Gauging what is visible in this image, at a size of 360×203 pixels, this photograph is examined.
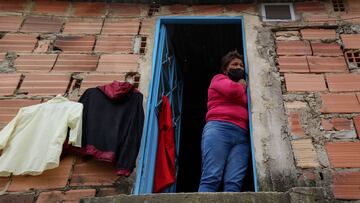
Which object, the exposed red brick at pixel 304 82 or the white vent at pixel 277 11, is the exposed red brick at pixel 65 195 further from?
the white vent at pixel 277 11

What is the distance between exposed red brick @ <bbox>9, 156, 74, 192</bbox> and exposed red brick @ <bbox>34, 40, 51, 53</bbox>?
50.5 inches

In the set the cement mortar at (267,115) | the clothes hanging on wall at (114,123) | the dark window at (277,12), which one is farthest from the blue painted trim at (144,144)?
the dark window at (277,12)

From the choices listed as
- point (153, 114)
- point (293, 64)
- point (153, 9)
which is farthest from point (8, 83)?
point (293, 64)

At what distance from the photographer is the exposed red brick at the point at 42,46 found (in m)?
3.86

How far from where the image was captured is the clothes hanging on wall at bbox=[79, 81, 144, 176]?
2.99 meters

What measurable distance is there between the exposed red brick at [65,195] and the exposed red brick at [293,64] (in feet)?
6.22

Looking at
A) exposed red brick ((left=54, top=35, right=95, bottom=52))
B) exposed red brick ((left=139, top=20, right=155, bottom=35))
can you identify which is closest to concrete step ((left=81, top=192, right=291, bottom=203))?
exposed red brick ((left=54, top=35, right=95, bottom=52))

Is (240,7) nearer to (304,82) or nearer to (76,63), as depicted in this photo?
(304,82)

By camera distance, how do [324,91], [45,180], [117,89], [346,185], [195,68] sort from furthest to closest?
[195,68]
[324,91]
[117,89]
[45,180]
[346,185]

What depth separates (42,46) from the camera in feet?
12.8

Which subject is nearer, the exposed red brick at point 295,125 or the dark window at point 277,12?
the exposed red brick at point 295,125

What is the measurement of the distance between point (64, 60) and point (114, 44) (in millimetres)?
483

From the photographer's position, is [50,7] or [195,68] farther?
[195,68]

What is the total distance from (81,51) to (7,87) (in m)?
0.72
